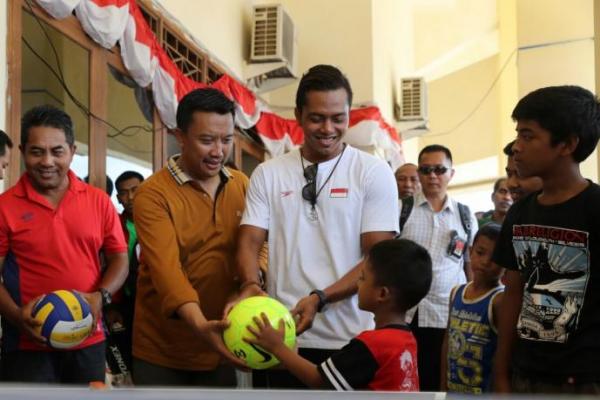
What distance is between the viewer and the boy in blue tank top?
346cm

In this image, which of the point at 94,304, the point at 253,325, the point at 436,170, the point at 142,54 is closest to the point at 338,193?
the point at 253,325

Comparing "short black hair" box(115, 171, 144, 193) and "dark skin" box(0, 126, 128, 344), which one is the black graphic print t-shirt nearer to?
"dark skin" box(0, 126, 128, 344)

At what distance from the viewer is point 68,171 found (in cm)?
334

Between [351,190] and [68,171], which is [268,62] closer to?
[68,171]

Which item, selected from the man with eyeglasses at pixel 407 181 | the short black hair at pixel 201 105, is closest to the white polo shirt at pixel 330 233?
the short black hair at pixel 201 105

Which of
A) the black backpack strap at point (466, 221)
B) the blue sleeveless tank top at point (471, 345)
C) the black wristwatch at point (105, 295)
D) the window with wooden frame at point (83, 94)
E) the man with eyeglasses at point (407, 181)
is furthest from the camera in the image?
the man with eyeglasses at point (407, 181)

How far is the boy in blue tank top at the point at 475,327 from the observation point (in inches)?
136

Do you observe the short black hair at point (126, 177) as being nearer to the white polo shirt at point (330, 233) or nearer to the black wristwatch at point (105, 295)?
the black wristwatch at point (105, 295)

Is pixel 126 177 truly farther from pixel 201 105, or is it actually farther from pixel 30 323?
pixel 201 105

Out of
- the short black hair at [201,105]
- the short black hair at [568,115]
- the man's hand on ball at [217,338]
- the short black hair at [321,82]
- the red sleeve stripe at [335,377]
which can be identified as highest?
the short black hair at [321,82]

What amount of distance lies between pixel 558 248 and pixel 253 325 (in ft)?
3.23

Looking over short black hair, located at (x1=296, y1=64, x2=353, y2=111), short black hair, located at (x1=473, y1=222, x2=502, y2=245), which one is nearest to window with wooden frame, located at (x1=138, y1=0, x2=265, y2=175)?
short black hair, located at (x1=473, y1=222, x2=502, y2=245)

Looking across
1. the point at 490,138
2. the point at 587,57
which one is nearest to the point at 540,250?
the point at 587,57

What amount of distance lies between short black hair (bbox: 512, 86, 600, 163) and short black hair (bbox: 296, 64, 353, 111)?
0.66 m
